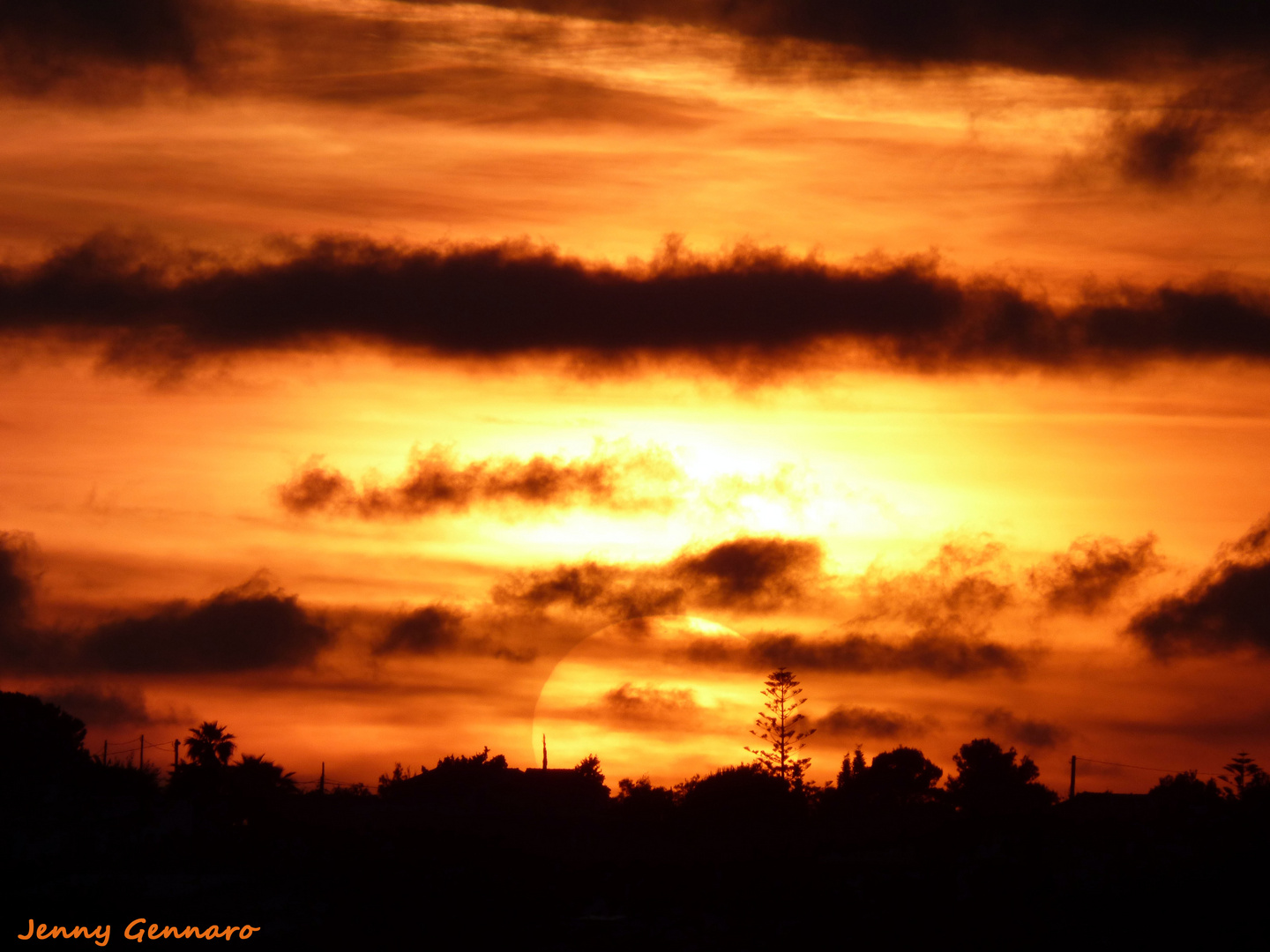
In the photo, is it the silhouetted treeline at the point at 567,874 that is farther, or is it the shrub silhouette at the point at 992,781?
the shrub silhouette at the point at 992,781

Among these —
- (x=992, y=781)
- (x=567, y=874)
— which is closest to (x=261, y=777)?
(x=567, y=874)

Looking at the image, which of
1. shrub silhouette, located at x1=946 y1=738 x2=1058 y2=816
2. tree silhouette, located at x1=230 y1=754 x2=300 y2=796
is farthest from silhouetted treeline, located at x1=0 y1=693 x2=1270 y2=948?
shrub silhouette, located at x1=946 y1=738 x2=1058 y2=816

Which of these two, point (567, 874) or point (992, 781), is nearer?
point (567, 874)

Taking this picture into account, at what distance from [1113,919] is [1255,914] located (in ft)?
16.7

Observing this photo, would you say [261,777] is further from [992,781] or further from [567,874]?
[992,781]

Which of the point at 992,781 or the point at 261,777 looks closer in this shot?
the point at 261,777

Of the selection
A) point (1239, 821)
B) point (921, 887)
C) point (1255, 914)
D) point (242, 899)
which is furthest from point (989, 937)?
point (242, 899)

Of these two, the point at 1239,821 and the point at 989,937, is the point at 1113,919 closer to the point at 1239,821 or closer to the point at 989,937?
the point at 989,937

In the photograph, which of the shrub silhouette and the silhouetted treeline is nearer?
the silhouetted treeline

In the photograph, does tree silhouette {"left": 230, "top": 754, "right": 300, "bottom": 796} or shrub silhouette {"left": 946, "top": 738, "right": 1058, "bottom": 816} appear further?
shrub silhouette {"left": 946, "top": 738, "right": 1058, "bottom": 816}

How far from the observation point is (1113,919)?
5734 cm

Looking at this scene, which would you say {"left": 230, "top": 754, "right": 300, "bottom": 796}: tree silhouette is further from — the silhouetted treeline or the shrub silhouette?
the shrub silhouette

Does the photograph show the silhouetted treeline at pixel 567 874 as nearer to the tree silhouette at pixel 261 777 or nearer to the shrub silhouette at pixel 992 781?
the tree silhouette at pixel 261 777

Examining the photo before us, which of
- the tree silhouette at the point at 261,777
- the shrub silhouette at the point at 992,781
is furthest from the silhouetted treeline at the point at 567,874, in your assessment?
the shrub silhouette at the point at 992,781
